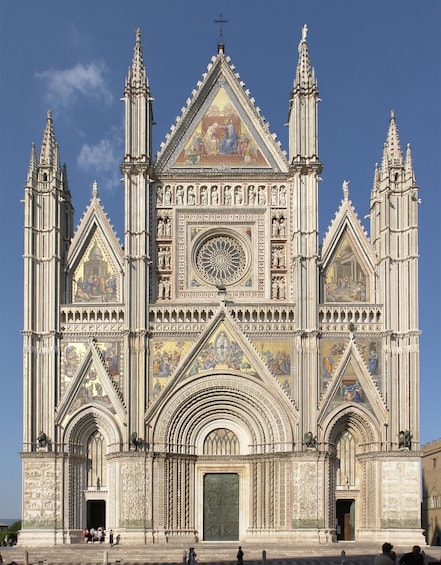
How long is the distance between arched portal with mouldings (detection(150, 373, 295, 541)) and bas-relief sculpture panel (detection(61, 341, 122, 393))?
8.03 ft

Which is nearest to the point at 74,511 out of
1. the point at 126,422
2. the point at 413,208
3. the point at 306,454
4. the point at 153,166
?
the point at 126,422

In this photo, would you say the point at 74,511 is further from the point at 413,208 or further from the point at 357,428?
the point at 413,208

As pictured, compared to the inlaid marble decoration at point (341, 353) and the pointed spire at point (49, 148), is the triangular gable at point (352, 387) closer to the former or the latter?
the inlaid marble decoration at point (341, 353)

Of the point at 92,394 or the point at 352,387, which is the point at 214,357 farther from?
the point at 352,387

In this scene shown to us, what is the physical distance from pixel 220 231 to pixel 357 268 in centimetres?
557

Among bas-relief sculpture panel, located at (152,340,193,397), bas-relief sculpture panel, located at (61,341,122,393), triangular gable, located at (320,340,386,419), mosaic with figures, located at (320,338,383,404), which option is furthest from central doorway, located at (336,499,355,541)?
bas-relief sculpture panel, located at (61,341,122,393)

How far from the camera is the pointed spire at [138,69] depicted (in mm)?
34812

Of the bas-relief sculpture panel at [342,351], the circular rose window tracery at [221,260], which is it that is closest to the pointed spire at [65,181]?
the circular rose window tracery at [221,260]

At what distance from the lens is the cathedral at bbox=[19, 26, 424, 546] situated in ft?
105

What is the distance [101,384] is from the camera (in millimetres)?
32688

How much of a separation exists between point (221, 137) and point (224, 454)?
12598mm

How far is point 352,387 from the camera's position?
32594mm

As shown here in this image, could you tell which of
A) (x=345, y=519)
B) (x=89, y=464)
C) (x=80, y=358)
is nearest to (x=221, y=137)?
(x=80, y=358)

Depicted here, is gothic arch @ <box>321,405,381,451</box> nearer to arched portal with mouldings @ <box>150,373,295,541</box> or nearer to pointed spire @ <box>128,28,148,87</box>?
arched portal with mouldings @ <box>150,373,295,541</box>
